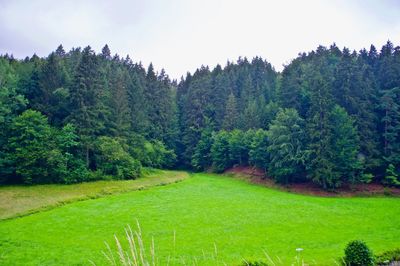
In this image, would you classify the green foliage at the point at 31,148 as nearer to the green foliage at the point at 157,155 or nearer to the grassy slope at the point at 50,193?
the grassy slope at the point at 50,193

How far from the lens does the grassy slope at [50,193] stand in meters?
26.3

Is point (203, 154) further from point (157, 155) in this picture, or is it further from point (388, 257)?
point (388, 257)

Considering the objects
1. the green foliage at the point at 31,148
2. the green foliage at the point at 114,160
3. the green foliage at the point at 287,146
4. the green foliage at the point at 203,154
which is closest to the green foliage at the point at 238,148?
the green foliage at the point at 203,154

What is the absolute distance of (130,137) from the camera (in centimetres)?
5041

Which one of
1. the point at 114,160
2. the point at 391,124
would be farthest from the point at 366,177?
the point at 114,160

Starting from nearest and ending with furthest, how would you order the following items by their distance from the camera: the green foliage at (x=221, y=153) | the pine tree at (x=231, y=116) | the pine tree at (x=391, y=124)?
the pine tree at (x=391, y=124)
the green foliage at (x=221, y=153)
the pine tree at (x=231, y=116)

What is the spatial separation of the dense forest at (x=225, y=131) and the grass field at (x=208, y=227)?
24.8ft

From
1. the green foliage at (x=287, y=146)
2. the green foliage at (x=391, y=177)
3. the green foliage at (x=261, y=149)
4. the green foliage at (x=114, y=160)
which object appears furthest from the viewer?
the green foliage at (x=261, y=149)

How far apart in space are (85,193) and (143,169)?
15755 mm

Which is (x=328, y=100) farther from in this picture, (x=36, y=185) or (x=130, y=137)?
(x=36, y=185)

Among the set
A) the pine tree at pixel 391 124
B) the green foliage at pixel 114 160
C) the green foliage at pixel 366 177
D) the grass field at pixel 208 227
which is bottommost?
the grass field at pixel 208 227

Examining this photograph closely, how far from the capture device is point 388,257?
15648 millimetres

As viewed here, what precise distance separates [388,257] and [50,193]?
30062 millimetres

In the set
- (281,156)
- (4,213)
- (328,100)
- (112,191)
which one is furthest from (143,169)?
(328,100)
